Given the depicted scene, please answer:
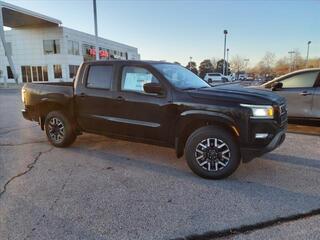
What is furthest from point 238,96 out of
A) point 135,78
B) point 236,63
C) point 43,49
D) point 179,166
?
point 236,63

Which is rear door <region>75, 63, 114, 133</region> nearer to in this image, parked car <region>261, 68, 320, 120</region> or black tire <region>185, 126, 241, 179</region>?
black tire <region>185, 126, 241, 179</region>

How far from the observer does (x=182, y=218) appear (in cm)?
340

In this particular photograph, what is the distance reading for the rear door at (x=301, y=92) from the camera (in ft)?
25.0

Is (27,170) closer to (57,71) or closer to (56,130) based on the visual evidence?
(56,130)

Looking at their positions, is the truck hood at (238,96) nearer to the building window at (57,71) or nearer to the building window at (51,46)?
the building window at (57,71)

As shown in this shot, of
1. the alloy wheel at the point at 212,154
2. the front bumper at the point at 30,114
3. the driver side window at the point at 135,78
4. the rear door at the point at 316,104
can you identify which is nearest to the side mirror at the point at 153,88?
the driver side window at the point at 135,78

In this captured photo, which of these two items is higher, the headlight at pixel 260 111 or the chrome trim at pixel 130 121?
the headlight at pixel 260 111

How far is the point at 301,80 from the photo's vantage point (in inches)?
312

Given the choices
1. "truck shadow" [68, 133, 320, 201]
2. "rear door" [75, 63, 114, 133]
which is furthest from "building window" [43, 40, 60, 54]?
"rear door" [75, 63, 114, 133]

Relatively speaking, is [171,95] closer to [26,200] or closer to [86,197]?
[86,197]

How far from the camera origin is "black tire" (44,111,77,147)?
6.23 metres

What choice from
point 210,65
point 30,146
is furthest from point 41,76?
point 210,65

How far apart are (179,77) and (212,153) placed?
1631mm

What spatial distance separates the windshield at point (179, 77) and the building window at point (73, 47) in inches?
1484
